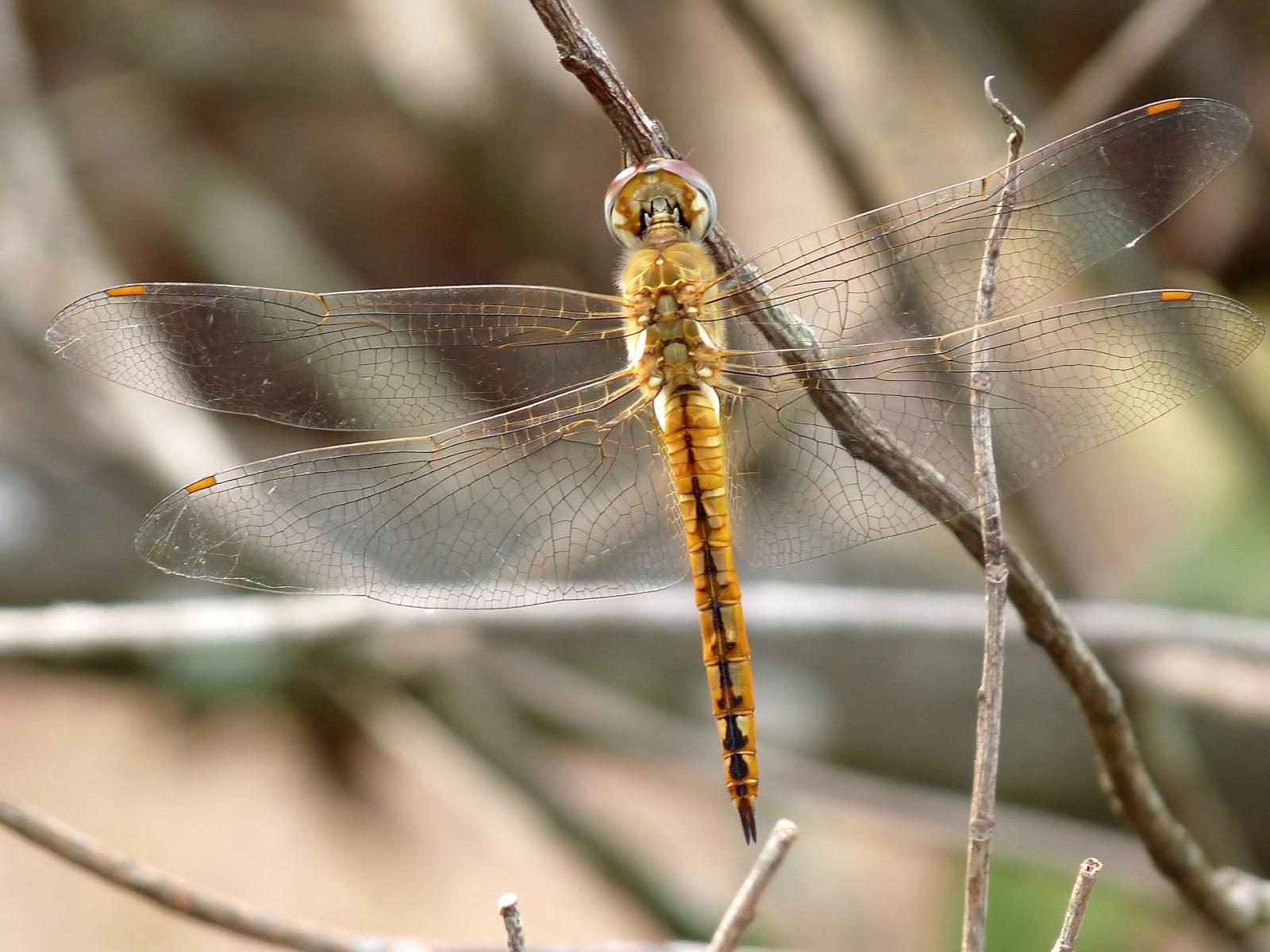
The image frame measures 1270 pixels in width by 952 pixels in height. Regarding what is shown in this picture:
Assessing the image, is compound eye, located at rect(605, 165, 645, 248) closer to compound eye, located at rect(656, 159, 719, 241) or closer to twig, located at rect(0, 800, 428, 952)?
compound eye, located at rect(656, 159, 719, 241)

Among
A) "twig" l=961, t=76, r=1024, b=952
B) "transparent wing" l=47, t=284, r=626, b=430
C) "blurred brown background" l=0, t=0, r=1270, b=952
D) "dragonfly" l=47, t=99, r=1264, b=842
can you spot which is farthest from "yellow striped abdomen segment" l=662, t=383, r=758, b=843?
"blurred brown background" l=0, t=0, r=1270, b=952

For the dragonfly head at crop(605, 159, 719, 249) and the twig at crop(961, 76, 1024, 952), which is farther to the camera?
the dragonfly head at crop(605, 159, 719, 249)

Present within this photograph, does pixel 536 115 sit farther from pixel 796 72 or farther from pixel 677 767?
pixel 677 767

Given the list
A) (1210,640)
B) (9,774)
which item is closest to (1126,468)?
(1210,640)

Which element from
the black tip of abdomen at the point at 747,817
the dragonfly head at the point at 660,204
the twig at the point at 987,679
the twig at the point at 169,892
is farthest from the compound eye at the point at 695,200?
the twig at the point at 169,892

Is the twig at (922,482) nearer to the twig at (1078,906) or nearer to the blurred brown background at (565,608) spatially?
the twig at (1078,906)

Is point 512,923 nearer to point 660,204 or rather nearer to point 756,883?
point 756,883

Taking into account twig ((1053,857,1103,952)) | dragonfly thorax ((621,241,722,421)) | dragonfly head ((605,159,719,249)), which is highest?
dragonfly head ((605,159,719,249))
